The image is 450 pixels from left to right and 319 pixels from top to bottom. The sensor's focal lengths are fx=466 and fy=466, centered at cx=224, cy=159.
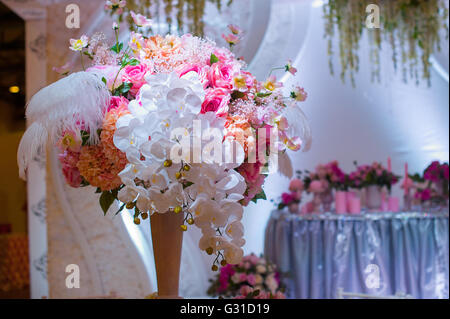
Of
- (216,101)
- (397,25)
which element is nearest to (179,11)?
(397,25)

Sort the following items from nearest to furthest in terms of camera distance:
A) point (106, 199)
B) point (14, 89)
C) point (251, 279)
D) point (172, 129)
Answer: point (172, 129) → point (106, 199) → point (251, 279) → point (14, 89)

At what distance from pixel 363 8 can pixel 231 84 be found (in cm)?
333

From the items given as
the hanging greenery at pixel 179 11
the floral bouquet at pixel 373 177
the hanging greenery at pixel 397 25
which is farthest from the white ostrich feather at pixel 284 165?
the hanging greenery at pixel 397 25

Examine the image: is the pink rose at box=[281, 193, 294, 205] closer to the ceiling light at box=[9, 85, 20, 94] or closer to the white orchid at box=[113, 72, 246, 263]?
the white orchid at box=[113, 72, 246, 263]

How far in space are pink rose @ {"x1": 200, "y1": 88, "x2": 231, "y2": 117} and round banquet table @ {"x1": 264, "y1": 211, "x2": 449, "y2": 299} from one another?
2.77 m

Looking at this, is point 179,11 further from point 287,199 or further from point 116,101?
point 116,101

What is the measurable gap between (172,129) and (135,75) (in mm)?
220

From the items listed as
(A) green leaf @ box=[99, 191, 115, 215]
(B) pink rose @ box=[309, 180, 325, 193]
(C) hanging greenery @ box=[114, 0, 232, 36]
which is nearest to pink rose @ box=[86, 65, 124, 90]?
(A) green leaf @ box=[99, 191, 115, 215]

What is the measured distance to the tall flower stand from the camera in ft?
3.65

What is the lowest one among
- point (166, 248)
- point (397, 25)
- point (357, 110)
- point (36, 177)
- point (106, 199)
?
point (166, 248)

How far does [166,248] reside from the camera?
112cm

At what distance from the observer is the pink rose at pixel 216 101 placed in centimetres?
102

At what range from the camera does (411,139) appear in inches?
187
